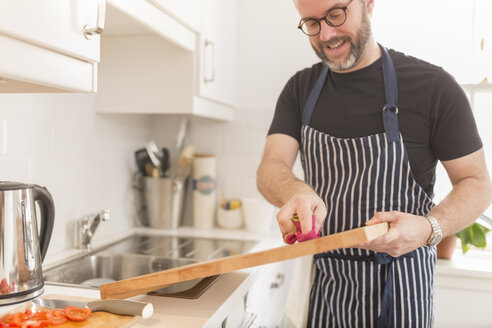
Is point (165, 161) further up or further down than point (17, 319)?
further up

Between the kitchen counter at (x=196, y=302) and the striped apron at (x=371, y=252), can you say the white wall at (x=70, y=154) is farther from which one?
the striped apron at (x=371, y=252)

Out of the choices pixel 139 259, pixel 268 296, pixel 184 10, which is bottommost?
pixel 268 296

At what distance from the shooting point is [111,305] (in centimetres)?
97

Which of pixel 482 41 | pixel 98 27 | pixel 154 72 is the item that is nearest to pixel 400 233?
pixel 98 27

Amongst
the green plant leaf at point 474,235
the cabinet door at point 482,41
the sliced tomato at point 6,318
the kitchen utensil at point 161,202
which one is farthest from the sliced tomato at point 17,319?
the cabinet door at point 482,41

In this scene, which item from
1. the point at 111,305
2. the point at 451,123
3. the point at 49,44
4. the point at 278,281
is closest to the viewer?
the point at 49,44

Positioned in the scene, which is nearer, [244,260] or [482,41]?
[244,260]

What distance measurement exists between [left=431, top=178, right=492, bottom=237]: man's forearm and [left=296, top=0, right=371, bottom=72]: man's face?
1.41 feet

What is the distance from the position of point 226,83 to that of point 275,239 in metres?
0.69

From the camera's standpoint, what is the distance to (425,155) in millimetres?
1268

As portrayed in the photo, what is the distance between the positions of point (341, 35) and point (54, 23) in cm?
71

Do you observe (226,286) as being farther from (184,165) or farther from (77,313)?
(184,165)

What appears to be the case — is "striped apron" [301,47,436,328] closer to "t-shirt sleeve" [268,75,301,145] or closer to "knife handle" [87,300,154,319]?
"t-shirt sleeve" [268,75,301,145]

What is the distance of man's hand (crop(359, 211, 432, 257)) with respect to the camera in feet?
3.21
